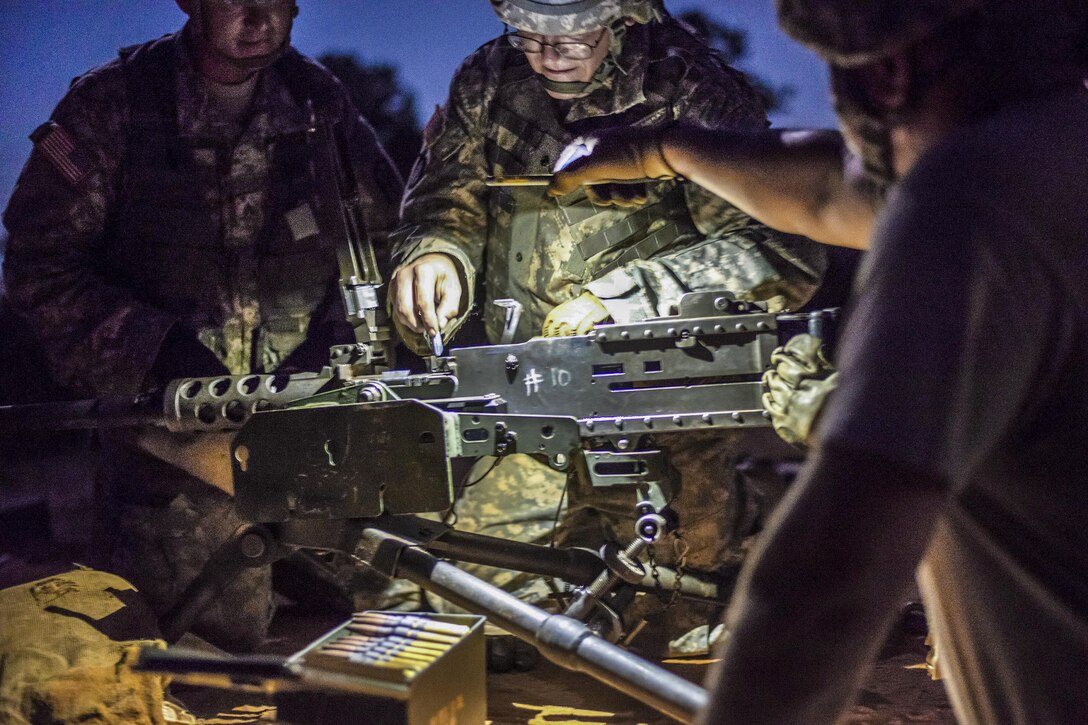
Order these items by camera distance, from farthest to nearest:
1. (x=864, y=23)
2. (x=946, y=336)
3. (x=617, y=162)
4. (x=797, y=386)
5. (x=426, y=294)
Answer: (x=426, y=294) → (x=617, y=162) → (x=797, y=386) → (x=864, y=23) → (x=946, y=336)

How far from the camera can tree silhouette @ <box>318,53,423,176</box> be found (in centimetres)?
455

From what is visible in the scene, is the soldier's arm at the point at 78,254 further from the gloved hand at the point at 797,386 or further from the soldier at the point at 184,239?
the gloved hand at the point at 797,386

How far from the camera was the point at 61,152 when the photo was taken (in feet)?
13.2

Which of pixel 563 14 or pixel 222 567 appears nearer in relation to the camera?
pixel 222 567

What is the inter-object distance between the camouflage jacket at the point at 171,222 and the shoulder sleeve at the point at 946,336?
11.1 ft

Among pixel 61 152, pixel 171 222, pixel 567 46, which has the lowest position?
pixel 171 222

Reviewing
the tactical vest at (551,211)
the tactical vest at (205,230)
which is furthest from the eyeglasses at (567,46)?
the tactical vest at (205,230)

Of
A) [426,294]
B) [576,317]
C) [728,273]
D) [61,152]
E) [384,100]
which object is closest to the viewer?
[576,317]

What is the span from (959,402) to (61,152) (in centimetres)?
391

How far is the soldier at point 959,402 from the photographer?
0.99 m

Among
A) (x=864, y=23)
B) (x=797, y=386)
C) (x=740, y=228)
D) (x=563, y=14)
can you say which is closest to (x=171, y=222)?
(x=563, y=14)

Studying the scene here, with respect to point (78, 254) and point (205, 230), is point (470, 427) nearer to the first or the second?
point (205, 230)

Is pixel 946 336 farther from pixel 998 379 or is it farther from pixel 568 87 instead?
pixel 568 87

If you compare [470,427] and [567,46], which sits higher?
[567,46]
